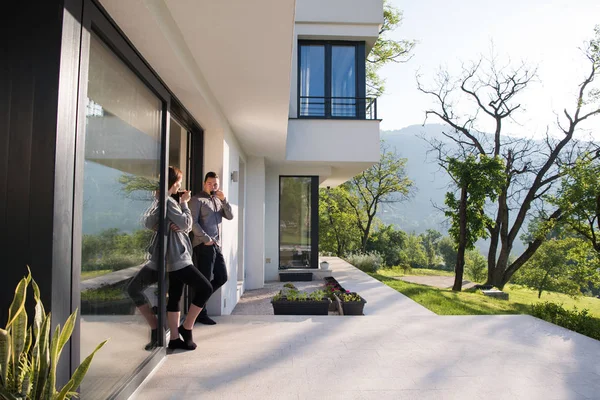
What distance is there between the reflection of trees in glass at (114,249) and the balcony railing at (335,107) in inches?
278

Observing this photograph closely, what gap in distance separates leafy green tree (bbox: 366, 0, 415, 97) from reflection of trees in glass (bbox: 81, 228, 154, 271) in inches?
740

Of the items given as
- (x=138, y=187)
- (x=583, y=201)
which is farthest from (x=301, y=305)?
(x=583, y=201)

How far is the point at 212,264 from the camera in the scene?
4.35 metres

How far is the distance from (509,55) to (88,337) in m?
19.2

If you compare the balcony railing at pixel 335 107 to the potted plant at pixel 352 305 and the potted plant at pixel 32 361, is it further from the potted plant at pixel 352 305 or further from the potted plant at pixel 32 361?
the potted plant at pixel 32 361

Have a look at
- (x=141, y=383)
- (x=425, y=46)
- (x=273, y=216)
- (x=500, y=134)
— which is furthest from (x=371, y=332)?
(x=425, y=46)

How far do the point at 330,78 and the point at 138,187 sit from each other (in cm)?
772

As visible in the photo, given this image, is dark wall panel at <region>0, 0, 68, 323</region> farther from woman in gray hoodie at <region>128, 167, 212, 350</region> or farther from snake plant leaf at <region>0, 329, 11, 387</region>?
woman in gray hoodie at <region>128, 167, 212, 350</region>

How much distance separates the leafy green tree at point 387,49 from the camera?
19797 mm

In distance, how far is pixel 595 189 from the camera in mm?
9883

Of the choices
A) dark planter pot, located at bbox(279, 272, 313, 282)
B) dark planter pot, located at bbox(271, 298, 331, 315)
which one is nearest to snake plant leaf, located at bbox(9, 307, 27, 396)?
dark planter pot, located at bbox(271, 298, 331, 315)

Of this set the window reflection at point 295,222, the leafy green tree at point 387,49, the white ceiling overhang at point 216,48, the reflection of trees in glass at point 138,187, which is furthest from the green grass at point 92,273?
the leafy green tree at point 387,49

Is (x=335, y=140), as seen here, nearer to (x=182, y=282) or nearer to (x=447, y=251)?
(x=182, y=282)

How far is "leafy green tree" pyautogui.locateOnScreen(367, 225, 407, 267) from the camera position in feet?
93.9
